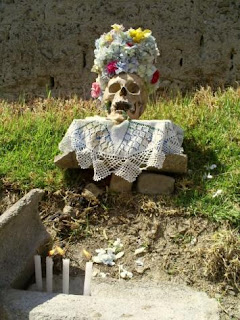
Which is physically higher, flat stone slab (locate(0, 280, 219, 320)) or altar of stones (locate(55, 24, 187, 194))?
altar of stones (locate(55, 24, 187, 194))

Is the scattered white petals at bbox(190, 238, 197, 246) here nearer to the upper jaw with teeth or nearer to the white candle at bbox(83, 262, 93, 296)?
the white candle at bbox(83, 262, 93, 296)

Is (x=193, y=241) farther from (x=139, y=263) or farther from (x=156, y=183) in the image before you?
(x=156, y=183)

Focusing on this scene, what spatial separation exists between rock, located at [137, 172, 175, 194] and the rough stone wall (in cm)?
281

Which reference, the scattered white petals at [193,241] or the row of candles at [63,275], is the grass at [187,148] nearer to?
the scattered white petals at [193,241]

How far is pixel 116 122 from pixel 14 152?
0.77 meters

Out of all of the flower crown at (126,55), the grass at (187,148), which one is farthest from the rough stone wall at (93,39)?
the flower crown at (126,55)

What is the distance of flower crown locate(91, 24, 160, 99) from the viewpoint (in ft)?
10.7

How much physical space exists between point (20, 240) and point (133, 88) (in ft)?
4.45

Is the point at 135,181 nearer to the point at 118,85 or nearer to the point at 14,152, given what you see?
the point at 118,85

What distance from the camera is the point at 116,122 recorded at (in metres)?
3.08

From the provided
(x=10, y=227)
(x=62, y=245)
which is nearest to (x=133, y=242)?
(x=62, y=245)

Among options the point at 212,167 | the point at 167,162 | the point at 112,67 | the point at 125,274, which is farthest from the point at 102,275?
the point at 112,67

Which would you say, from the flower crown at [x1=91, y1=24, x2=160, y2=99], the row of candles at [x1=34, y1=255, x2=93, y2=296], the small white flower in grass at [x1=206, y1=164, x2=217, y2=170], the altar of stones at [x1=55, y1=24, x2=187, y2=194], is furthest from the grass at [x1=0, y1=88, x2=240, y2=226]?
the row of candles at [x1=34, y1=255, x2=93, y2=296]

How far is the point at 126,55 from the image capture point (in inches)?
128
